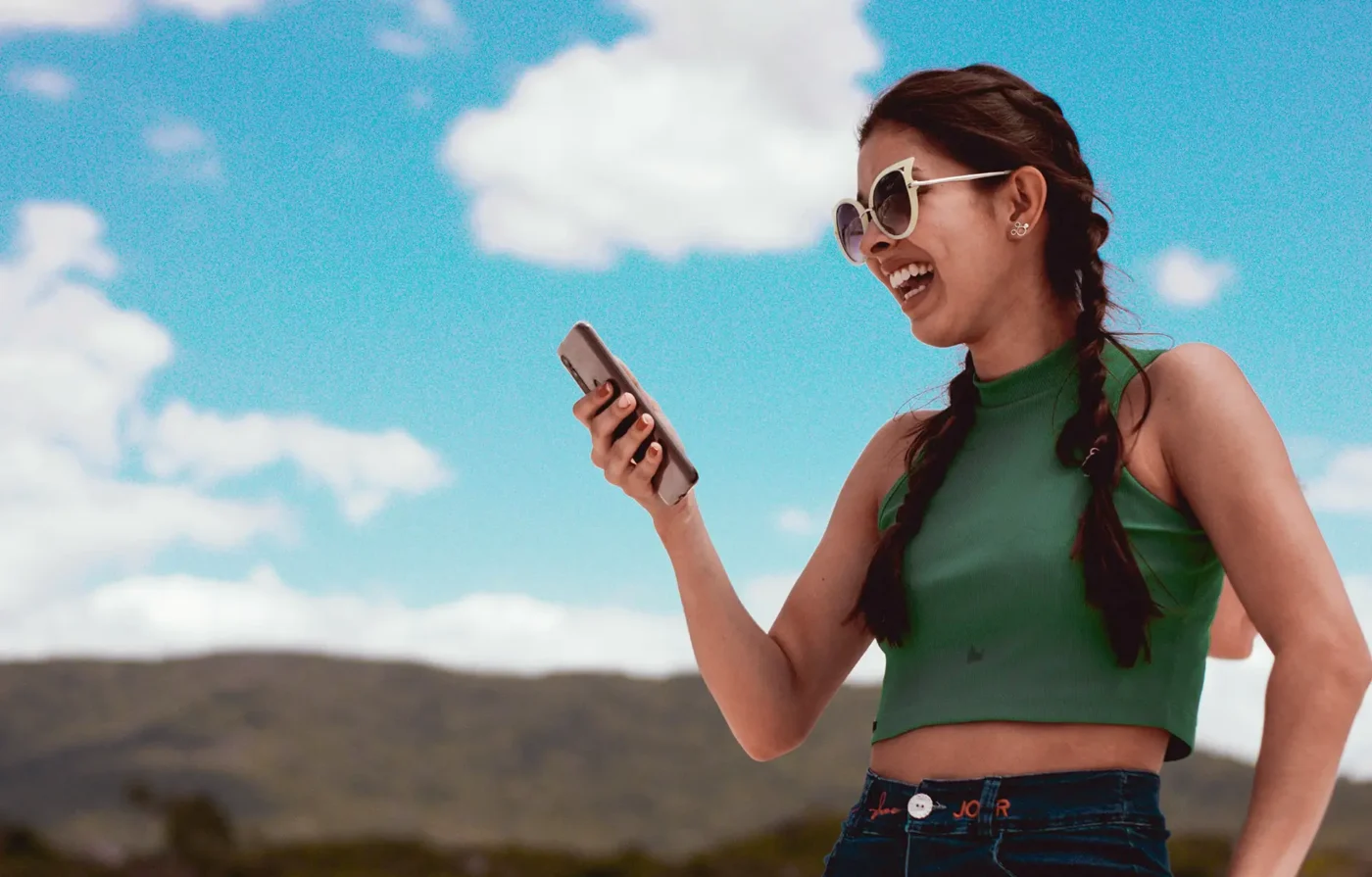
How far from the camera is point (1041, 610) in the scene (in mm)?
2012

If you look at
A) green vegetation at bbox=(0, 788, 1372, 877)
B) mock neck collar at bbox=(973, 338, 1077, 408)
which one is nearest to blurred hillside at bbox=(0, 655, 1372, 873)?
green vegetation at bbox=(0, 788, 1372, 877)

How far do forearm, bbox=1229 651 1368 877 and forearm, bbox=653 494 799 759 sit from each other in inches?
35.6

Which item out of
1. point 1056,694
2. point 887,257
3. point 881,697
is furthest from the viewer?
point 887,257

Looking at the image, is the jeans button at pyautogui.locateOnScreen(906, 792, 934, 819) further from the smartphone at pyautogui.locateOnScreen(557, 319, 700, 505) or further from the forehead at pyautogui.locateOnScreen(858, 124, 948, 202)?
the forehead at pyautogui.locateOnScreen(858, 124, 948, 202)

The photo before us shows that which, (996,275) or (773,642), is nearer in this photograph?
(996,275)

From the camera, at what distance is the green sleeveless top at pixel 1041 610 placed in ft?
6.50

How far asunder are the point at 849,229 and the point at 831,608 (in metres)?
0.75

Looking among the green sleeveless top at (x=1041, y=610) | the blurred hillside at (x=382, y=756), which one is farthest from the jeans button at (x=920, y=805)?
the blurred hillside at (x=382, y=756)

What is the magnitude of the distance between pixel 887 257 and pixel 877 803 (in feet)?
3.19

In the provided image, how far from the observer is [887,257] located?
2.39m

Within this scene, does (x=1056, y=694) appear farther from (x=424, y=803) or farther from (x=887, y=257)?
(x=424, y=803)

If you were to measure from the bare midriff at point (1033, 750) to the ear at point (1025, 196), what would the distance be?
0.89 meters

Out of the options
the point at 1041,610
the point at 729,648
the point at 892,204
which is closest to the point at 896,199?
the point at 892,204

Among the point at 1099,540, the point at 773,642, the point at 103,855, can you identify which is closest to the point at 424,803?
the point at 103,855
